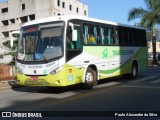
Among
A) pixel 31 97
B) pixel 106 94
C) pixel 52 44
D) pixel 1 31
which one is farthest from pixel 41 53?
pixel 1 31

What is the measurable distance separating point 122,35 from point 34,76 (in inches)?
264

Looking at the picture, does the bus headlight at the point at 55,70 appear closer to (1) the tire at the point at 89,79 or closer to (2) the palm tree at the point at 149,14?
(1) the tire at the point at 89,79

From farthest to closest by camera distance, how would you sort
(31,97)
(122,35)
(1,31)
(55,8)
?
1. (1,31)
2. (55,8)
3. (122,35)
4. (31,97)

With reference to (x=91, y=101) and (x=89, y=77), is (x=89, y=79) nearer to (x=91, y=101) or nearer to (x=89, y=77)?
(x=89, y=77)

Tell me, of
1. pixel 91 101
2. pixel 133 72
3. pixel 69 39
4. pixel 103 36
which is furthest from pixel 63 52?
pixel 133 72

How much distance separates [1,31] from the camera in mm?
92000

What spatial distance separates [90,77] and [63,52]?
2397 mm

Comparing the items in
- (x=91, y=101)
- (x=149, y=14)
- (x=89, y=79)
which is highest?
(x=149, y=14)

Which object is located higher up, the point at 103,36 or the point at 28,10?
the point at 28,10

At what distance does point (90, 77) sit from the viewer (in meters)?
15.2

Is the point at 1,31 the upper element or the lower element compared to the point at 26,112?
upper

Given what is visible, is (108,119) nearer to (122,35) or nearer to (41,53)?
(41,53)

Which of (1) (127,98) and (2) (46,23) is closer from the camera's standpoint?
(1) (127,98)

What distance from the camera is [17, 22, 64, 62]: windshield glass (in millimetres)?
13352
